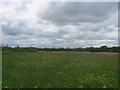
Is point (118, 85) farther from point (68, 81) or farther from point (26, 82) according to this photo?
point (26, 82)

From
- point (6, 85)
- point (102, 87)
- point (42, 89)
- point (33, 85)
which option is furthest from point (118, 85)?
point (6, 85)

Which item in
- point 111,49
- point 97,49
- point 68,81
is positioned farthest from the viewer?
point 97,49

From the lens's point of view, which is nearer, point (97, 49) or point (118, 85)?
point (118, 85)

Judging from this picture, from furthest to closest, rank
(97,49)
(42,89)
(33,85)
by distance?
(97,49)
(33,85)
(42,89)

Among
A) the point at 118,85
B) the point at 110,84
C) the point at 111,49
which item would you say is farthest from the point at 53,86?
the point at 111,49

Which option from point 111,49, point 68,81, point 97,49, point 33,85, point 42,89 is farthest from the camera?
point 97,49

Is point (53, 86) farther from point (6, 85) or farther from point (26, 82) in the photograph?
point (6, 85)

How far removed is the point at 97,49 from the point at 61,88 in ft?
132

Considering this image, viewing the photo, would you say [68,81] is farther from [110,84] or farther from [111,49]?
[111,49]

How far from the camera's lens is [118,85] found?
607 cm

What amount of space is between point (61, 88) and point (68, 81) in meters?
0.87

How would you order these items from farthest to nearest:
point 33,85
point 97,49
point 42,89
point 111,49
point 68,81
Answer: point 97,49 < point 111,49 < point 68,81 < point 33,85 < point 42,89

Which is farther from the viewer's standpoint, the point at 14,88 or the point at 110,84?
the point at 110,84

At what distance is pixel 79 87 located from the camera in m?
5.61
